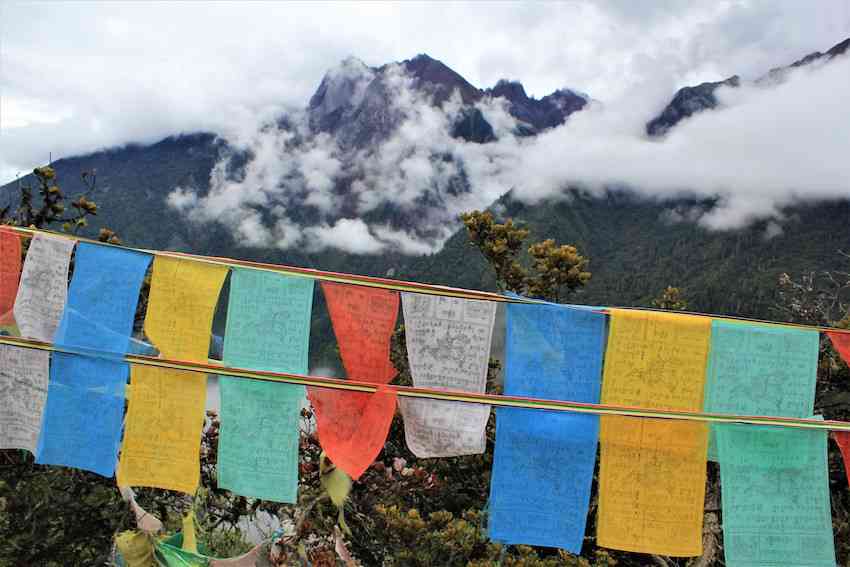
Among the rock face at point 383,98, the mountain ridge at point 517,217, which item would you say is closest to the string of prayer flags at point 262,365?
the mountain ridge at point 517,217

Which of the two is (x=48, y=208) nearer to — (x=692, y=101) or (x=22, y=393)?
(x=22, y=393)

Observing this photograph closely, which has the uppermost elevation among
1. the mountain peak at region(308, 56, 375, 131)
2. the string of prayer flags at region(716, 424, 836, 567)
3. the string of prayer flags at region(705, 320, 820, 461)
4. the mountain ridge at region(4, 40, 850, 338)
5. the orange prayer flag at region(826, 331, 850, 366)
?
the mountain peak at region(308, 56, 375, 131)

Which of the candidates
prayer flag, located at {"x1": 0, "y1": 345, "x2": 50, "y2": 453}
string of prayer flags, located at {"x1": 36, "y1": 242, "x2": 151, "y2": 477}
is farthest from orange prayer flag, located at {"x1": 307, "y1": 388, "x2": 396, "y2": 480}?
prayer flag, located at {"x1": 0, "y1": 345, "x2": 50, "y2": 453}

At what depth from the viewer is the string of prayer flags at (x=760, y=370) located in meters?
2.75

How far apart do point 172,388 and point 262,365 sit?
16.5 inches

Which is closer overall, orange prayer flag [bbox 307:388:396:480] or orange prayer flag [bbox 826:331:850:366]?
orange prayer flag [bbox 307:388:396:480]

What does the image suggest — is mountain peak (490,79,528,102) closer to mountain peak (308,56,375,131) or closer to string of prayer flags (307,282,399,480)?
mountain peak (308,56,375,131)

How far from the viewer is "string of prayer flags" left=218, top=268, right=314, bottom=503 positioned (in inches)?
109

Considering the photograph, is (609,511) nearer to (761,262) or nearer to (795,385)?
(795,385)

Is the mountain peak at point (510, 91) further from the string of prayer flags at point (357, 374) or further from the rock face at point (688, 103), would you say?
the string of prayer flags at point (357, 374)

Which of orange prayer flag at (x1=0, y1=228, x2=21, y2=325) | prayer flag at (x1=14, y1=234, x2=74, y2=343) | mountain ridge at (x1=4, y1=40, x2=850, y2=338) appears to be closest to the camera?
prayer flag at (x1=14, y1=234, x2=74, y2=343)

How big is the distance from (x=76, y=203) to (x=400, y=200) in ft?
298

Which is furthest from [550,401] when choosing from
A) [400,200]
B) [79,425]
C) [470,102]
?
[470,102]

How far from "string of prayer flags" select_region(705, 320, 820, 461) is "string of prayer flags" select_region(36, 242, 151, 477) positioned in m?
2.54
